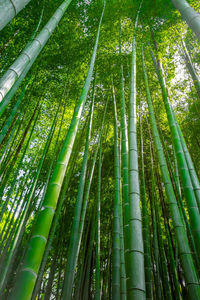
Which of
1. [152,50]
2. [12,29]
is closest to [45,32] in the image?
[152,50]

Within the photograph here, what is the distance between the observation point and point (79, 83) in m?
4.87

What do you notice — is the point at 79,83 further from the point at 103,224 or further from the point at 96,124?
the point at 103,224

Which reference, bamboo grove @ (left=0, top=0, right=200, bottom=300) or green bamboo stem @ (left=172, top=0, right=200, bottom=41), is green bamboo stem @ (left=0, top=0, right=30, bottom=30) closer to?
bamboo grove @ (left=0, top=0, right=200, bottom=300)

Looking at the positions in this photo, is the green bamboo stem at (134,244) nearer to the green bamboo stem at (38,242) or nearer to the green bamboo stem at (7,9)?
the green bamboo stem at (38,242)

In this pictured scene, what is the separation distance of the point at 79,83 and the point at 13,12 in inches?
148

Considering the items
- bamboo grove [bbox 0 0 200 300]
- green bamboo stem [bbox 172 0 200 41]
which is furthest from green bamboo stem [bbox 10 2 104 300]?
green bamboo stem [bbox 172 0 200 41]

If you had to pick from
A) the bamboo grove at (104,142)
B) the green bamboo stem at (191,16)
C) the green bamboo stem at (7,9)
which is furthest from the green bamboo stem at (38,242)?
the green bamboo stem at (191,16)

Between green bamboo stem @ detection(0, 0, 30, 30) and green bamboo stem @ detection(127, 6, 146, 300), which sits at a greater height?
green bamboo stem @ detection(0, 0, 30, 30)

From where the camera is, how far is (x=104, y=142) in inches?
235

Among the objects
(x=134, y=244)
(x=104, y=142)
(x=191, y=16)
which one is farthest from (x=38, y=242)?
(x=104, y=142)

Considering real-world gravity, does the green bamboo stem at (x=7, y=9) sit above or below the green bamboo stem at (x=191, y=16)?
below

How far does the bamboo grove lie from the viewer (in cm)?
143

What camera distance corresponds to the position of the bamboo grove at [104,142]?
143 cm

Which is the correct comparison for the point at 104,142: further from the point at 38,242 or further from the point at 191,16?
the point at 38,242
